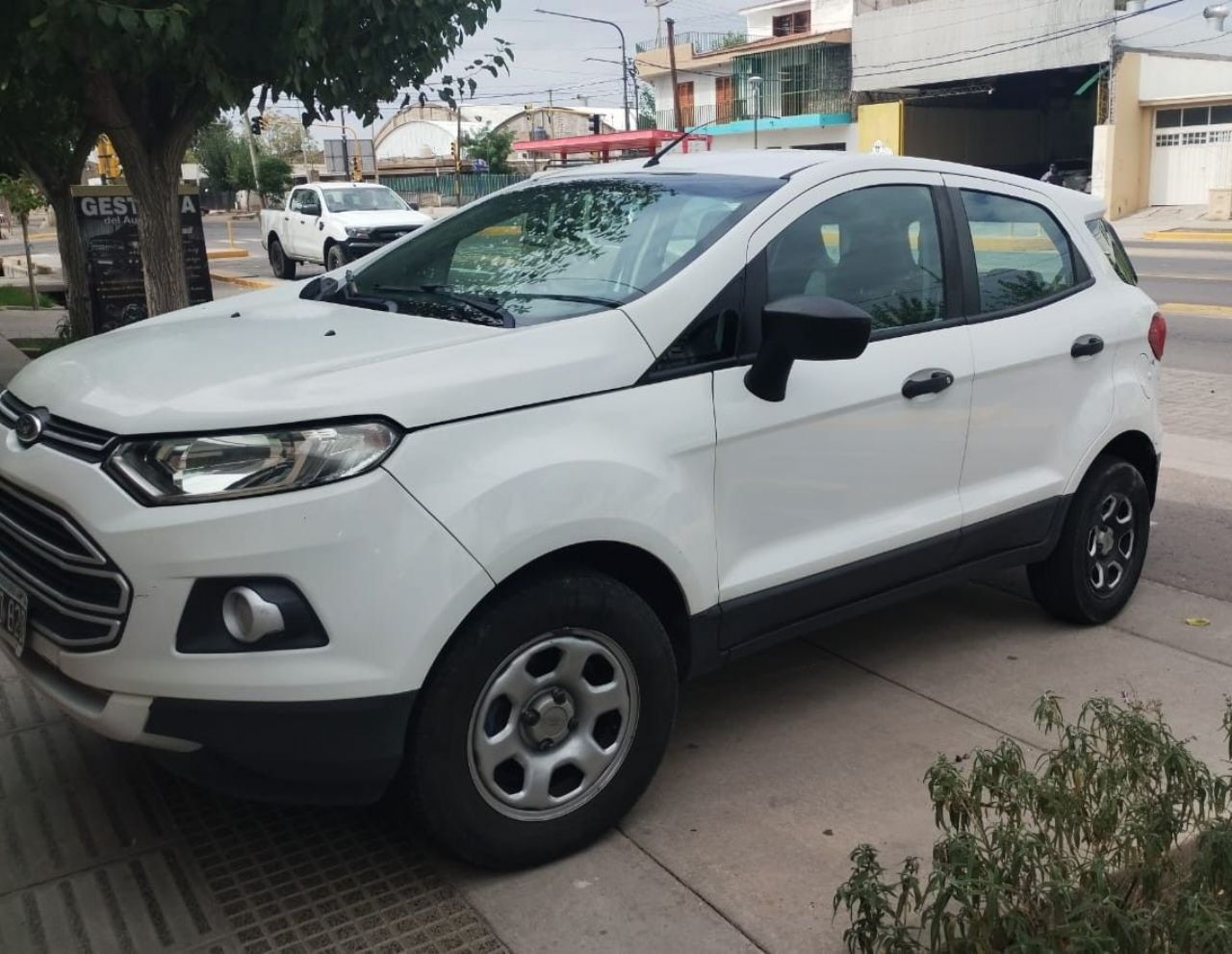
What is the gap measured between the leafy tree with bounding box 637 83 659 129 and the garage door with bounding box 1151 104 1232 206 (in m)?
42.4

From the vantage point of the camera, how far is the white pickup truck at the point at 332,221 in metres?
23.8

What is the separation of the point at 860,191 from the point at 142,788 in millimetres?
2806

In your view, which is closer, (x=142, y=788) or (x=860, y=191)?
(x=142, y=788)

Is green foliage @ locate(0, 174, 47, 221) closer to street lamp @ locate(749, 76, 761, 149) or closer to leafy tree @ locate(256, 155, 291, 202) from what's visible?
street lamp @ locate(749, 76, 761, 149)

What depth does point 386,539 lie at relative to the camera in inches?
108

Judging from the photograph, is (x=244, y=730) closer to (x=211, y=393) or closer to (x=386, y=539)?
(x=386, y=539)

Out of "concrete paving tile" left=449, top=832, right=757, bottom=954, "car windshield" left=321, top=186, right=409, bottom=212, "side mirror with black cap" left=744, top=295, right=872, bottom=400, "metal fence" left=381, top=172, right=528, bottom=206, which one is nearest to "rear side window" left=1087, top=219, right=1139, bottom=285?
"side mirror with black cap" left=744, top=295, right=872, bottom=400

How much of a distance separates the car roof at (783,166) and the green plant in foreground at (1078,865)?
1.86 meters

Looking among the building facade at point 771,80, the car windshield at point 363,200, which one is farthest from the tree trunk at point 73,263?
the building facade at point 771,80

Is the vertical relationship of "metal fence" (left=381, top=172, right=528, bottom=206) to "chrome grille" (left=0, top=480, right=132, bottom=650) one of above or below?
below

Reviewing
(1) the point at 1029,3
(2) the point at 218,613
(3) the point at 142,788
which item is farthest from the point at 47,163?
(1) the point at 1029,3

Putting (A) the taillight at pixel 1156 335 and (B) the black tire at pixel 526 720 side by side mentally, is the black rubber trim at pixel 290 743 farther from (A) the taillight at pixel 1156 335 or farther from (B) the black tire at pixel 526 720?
(A) the taillight at pixel 1156 335

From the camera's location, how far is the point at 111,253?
12133 millimetres

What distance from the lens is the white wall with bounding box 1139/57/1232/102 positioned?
3481cm
